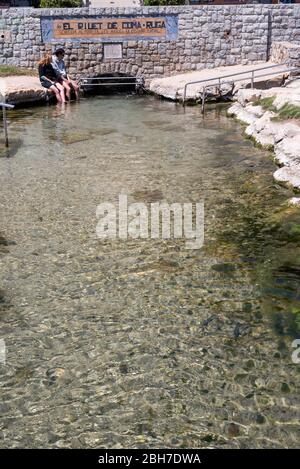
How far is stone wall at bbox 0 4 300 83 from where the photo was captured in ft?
71.6

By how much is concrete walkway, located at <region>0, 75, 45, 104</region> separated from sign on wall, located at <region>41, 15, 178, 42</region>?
10.3 feet

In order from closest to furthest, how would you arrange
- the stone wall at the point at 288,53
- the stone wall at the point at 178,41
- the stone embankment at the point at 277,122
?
the stone embankment at the point at 277,122
the stone wall at the point at 288,53
the stone wall at the point at 178,41

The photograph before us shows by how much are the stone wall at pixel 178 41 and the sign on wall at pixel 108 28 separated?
0.19 m

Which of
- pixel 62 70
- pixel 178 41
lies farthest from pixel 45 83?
pixel 178 41

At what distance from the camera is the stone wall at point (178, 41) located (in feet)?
71.6

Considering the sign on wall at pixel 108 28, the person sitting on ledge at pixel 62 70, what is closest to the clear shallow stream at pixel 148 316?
the person sitting on ledge at pixel 62 70

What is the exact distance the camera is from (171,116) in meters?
17.4

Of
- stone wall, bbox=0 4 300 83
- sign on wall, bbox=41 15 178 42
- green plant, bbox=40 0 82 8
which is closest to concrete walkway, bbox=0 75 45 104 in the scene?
stone wall, bbox=0 4 300 83

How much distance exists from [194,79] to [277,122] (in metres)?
8.91

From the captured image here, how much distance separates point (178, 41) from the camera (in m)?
22.2

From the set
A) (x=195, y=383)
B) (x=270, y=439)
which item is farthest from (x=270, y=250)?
(x=270, y=439)

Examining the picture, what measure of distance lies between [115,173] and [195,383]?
6841mm

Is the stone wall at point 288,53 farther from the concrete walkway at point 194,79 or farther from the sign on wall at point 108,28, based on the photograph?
the sign on wall at point 108,28

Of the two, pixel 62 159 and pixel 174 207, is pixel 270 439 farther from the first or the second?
pixel 62 159
